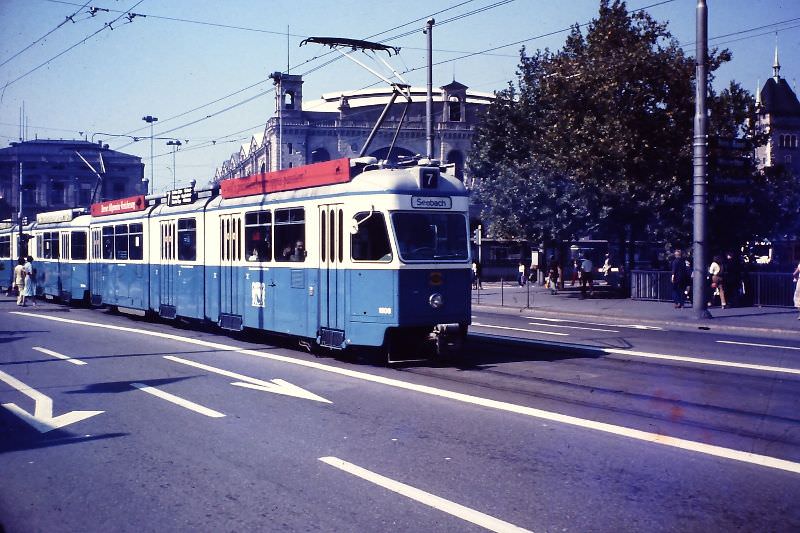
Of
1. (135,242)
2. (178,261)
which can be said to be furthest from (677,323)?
(135,242)

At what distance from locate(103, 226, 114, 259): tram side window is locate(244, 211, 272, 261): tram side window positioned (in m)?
10.1

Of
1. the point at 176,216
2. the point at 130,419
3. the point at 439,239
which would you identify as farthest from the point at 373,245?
the point at 176,216

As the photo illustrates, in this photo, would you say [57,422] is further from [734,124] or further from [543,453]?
[734,124]

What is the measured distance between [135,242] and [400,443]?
16.9m

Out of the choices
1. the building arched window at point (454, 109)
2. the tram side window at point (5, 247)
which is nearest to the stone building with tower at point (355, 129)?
the building arched window at point (454, 109)

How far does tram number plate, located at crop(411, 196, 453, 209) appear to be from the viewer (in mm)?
12930

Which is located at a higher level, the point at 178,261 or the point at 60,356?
the point at 178,261

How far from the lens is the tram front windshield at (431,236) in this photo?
41.9 ft

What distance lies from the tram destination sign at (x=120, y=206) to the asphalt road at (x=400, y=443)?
8974mm

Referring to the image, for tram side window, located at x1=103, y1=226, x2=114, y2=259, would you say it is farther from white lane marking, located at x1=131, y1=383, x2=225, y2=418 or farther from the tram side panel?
white lane marking, located at x1=131, y1=383, x2=225, y2=418

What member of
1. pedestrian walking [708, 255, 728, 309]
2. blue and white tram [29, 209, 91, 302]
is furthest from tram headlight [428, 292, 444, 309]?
blue and white tram [29, 209, 91, 302]

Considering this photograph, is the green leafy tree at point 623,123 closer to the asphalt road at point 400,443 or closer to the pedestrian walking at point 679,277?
the pedestrian walking at point 679,277

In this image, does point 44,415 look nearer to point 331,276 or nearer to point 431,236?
point 331,276

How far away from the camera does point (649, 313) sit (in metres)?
25.0
